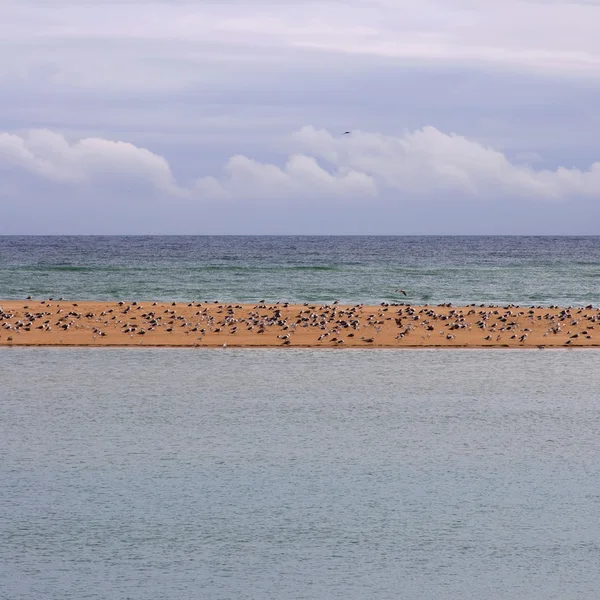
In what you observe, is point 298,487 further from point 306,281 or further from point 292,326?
point 306,281

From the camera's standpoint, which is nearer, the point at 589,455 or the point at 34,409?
the point at 589,455

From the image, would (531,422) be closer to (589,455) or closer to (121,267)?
(589,455)

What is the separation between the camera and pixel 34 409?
25328 millimetres

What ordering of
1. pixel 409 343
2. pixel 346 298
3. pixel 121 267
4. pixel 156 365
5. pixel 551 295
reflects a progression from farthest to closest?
pixel 121 267 → pixel 551 295 → pixel 346 298 → pixel 409 343 → pixel 156 365

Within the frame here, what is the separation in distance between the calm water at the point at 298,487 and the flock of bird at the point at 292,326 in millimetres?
9850

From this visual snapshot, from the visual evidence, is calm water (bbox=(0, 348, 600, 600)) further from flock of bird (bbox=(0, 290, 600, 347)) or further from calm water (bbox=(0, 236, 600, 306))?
calm water (bbox=(0, 236, 600, 306))

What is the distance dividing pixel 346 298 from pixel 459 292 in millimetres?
11816

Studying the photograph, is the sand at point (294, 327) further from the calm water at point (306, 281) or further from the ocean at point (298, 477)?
the calm water at point (306, 281)

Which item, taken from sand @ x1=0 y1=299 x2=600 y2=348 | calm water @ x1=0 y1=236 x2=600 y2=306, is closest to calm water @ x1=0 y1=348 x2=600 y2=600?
sand @ x1=0 y1=299 x2=600 y2=348

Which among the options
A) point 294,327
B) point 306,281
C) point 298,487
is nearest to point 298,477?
point 298,487

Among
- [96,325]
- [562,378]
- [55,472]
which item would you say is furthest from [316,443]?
[96,325]

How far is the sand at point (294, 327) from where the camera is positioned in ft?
134

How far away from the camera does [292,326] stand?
44.5m

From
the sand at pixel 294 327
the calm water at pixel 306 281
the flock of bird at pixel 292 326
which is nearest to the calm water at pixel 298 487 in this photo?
the sand at pixel 294 327
